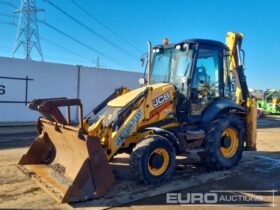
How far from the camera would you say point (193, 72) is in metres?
6.66

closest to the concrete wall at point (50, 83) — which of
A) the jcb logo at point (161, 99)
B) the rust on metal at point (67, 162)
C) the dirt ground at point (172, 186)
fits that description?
the dirt ground at point (172, 186)

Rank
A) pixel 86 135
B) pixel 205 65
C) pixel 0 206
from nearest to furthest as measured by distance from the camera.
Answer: pixel 0 206, pixel 86 135, pixel 205 65

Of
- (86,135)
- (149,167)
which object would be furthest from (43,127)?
(149,167)

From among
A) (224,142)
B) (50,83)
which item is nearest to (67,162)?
(224,142)

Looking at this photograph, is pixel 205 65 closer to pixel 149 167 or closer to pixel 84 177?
pixel 149 167

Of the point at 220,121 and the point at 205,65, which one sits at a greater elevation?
the point at 205,65

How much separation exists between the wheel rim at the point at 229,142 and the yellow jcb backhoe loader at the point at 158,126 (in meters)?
0.02

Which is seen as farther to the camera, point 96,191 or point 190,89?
point 190,89

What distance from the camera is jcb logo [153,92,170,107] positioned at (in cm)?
634

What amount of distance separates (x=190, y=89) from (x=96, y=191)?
9.17ft

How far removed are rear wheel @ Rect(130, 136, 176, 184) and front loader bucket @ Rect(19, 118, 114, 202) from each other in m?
0.51

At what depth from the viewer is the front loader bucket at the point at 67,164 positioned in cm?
484

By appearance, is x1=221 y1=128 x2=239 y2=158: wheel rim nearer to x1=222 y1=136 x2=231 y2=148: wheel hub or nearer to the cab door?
x1=222 y1=136 x2=231 y2=148: wheel hub

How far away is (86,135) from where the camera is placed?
16.6 ft
